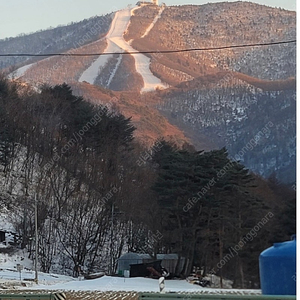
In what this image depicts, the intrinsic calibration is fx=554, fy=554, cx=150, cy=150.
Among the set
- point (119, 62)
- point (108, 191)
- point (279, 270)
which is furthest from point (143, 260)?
point (119, 62)

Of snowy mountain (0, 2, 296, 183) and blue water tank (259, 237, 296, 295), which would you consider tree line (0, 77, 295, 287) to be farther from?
blue water tank (259, 237, 296, 295)

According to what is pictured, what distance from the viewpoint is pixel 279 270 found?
198 inches

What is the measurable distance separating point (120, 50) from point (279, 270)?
3189 inches

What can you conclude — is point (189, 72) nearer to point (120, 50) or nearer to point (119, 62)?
point (120, 50)

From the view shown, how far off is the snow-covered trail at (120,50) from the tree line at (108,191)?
Answer: 2829 centimetres

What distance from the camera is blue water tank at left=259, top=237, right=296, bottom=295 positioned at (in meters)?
4.96

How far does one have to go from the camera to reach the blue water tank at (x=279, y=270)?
496cm

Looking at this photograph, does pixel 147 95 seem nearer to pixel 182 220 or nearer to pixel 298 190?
pixel 182 220

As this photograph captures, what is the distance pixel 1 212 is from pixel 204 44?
218 feet

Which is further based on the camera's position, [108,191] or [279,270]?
[108,191]

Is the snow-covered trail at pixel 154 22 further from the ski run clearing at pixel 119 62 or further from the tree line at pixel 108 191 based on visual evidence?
the tree line at pixel 108 191


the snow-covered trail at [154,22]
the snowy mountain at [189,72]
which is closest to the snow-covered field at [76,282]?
the snowy mountain at [189,72]

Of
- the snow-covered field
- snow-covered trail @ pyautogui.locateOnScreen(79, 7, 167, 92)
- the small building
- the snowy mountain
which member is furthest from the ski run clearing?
the snow-covered field

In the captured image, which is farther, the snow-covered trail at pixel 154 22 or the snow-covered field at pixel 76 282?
the snow-covered trail at pixel 154 22
